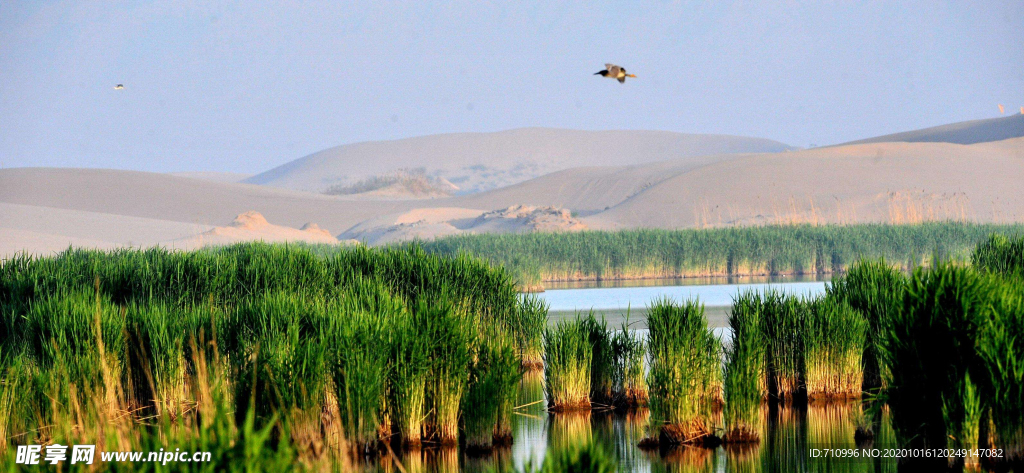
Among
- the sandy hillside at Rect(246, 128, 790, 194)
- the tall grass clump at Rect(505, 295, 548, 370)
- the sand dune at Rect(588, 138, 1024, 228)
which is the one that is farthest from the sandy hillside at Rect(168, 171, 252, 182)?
the tall grass clump at Rect(505, 295, 548, 370)

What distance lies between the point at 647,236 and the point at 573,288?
18.5 feet

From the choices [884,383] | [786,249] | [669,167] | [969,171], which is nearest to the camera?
[884,383]

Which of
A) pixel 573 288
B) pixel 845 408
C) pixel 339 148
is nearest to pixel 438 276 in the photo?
pixel 845 408

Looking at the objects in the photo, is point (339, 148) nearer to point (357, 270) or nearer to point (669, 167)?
point (669, 167)

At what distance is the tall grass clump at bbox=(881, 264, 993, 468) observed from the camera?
9.01 meters

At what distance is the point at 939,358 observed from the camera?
9328 millimetres

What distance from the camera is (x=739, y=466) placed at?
10.1 metres

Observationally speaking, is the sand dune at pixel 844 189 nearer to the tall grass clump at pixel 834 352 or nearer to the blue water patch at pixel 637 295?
the blue water patch at pixel 637 295

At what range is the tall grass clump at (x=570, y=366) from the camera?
12648 millimetres

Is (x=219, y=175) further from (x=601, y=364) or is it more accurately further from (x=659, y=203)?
(x=601, y=364)

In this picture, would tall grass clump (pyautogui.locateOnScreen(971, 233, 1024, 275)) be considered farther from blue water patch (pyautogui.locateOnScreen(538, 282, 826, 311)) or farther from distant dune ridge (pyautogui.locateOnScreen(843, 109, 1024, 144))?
distant dune ridge (pyautogui.locateOnScreen(843, 109, 1024, 144))

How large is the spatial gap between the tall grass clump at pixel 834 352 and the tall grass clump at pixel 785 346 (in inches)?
6.4

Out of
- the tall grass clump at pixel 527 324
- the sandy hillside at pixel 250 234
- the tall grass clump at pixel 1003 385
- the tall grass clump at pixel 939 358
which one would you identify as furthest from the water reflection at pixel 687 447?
the sandy hillside at pixel 250 234

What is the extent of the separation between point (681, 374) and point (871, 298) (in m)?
4.15
